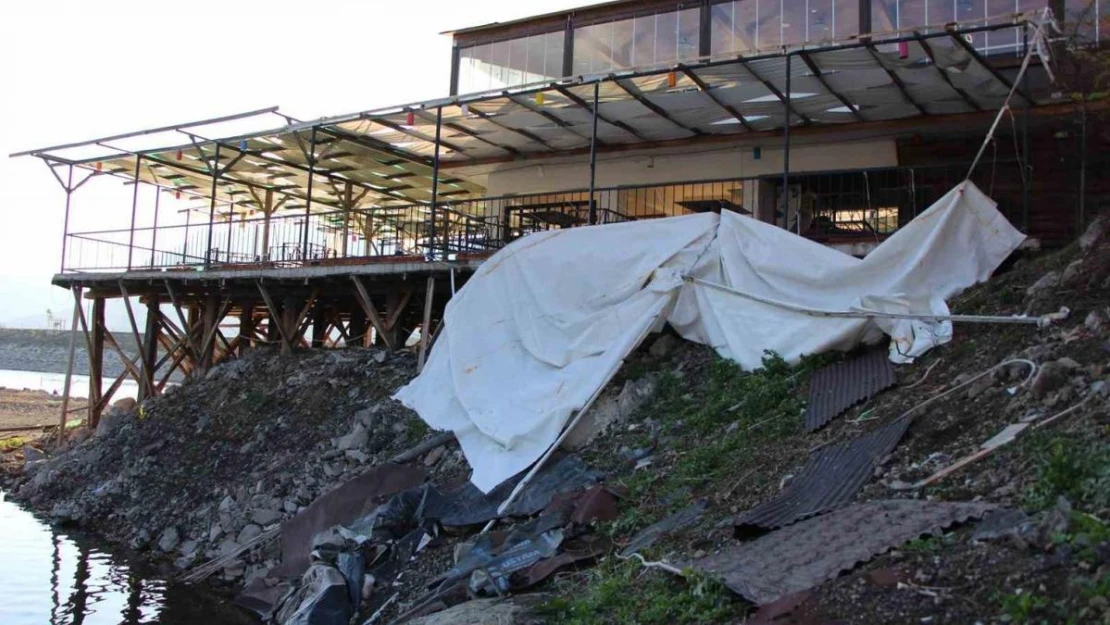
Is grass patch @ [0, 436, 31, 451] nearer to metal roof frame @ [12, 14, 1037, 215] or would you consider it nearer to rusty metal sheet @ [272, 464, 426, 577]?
metal roof frame @ [12, 14, 1037, 215]

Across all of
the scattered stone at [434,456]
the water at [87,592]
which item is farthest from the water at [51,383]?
the scattered stone at [434,456]

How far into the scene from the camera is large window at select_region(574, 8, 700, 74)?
600 inches

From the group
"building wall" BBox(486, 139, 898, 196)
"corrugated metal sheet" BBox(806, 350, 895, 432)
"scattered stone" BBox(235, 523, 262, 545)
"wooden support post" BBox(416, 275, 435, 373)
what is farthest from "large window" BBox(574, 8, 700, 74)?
"scattered stone" BBox(235, 523, 262, 545)

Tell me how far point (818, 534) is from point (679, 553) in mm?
1074

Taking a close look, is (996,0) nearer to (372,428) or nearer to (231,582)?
(372,428)

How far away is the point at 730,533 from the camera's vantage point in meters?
6.07

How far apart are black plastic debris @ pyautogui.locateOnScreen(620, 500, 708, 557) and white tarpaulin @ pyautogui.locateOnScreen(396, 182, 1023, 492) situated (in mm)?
2480

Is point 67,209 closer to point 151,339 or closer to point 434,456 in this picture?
point 151,339

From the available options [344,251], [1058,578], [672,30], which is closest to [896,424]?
[1058,578]

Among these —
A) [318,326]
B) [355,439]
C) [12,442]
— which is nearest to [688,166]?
[355,439]

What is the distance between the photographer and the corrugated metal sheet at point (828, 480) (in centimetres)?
585

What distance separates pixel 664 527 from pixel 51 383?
62.3 m

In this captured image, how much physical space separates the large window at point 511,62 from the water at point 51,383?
3748cm

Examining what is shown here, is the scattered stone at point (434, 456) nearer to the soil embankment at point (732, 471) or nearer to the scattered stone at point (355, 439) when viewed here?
the soil embankment at point (732, 471)
